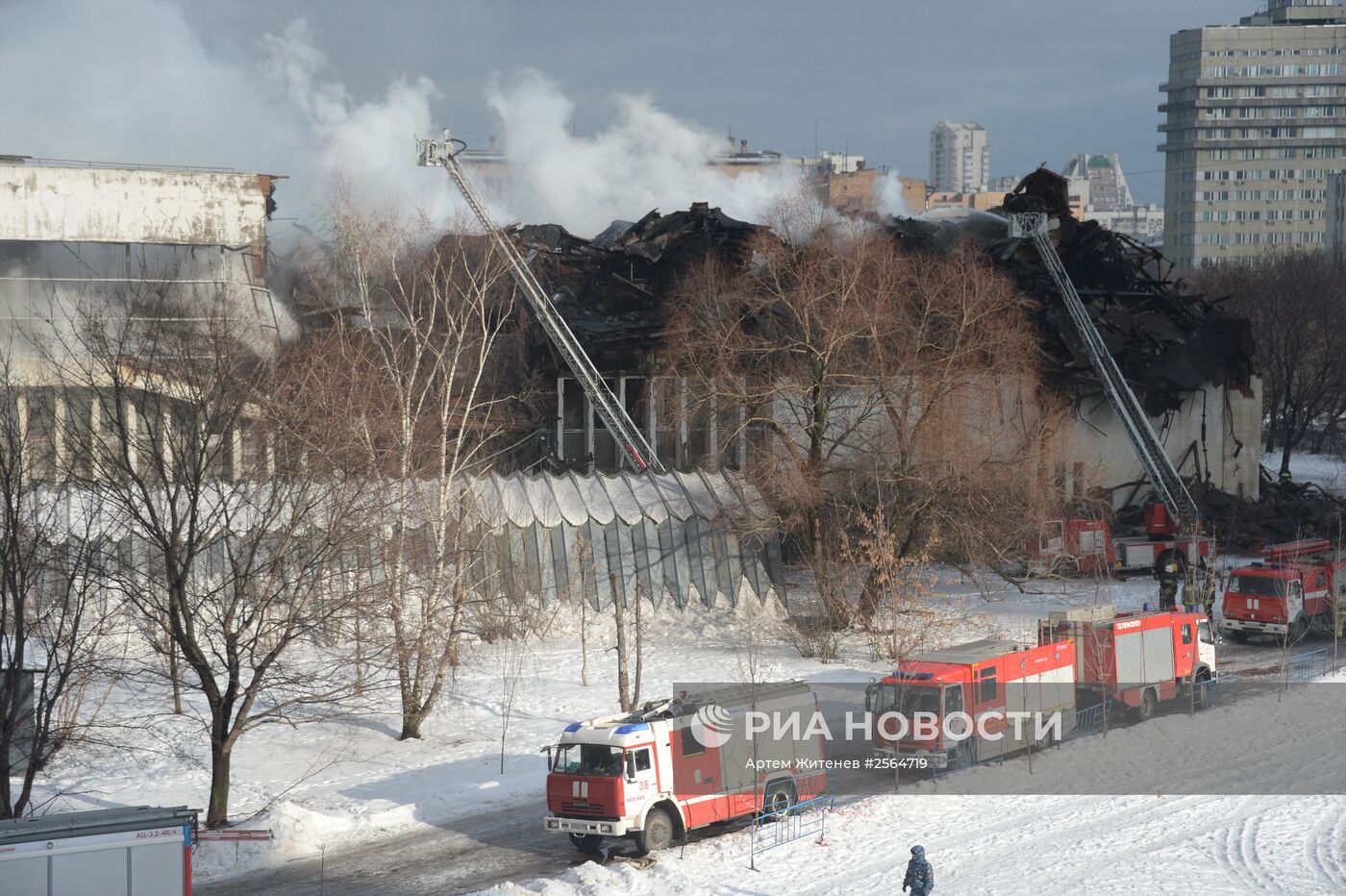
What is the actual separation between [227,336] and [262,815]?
7568 millimetres

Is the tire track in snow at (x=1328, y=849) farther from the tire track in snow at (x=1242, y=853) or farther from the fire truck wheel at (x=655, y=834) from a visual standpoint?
the fire truck wheel at (x=655, y=834)

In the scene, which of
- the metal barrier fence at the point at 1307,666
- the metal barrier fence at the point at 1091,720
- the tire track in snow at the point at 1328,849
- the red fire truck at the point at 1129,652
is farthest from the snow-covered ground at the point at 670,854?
the metal barrier fence at the point at 1307,666

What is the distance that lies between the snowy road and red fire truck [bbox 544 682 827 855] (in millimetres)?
685

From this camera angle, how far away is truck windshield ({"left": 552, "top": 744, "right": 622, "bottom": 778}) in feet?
61.2

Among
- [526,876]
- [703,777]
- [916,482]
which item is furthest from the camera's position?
[916,482]

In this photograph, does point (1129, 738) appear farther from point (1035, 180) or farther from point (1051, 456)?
point (1035, 180)

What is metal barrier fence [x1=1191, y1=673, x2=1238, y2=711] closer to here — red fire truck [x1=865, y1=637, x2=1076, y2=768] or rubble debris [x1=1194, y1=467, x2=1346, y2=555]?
red fire truck [x1=865, y1=637, x2=1076, y2=768]

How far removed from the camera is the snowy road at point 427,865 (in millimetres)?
17953

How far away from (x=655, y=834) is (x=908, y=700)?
18.7ft

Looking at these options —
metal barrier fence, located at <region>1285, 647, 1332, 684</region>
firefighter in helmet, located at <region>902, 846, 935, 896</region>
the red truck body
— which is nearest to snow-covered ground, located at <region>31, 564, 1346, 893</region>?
firefighter in helmet, located at <region>902, 846, 935, 896</region>

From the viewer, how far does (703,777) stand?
Result: 19594mm

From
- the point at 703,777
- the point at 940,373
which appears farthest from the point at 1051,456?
the point at 703,777

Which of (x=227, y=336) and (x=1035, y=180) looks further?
(x=1035, y=180)

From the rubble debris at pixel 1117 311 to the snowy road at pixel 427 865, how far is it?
103 ft
